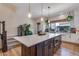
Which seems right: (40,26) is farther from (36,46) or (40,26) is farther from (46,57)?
(46,57)

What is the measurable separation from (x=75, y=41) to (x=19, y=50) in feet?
3.88

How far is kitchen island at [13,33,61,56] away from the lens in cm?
203

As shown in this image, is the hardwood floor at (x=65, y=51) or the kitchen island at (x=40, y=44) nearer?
the kitchen island at (x=40, y=44)

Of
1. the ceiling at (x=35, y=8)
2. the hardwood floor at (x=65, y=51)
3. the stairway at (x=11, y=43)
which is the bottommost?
the hardwood floor at (x=65, y=51)

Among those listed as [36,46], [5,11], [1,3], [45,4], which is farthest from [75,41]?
[1,3]

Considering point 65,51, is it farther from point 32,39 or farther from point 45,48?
point 32,39

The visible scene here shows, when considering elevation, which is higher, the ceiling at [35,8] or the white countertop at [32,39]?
the ceiling at [35,8]

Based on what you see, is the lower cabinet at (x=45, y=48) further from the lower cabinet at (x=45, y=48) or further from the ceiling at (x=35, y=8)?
the ceiling at (x=35, y=8)

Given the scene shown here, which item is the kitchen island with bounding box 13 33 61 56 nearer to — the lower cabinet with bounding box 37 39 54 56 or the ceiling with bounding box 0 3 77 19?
the lower cabinet with bounding box 37 39 54 56

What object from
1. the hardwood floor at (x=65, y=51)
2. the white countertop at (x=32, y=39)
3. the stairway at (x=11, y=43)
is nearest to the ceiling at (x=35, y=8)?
the white countertop at (x=32, y=39)

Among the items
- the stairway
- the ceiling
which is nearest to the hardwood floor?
the stairway

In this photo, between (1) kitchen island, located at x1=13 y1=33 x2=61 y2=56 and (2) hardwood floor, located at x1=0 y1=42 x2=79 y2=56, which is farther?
(2) hardwood floor, located at x1=0 y1=42 x2=79 y2=56

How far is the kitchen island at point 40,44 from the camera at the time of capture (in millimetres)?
2025

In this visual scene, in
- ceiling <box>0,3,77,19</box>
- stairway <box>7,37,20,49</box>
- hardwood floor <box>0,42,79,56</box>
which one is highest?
ceiling <box>0,3,77,19</box>
